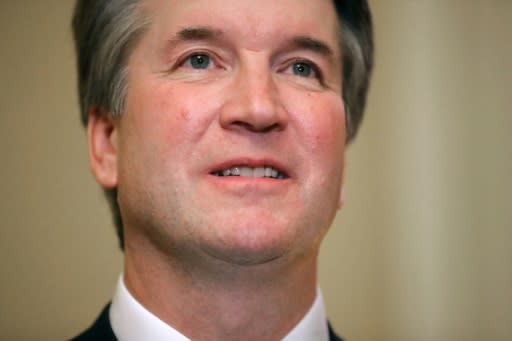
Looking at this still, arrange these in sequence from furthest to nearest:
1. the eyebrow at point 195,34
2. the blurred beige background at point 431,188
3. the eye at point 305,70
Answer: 1. the blurred beige background at point 431,188
2. the eye at point 305,70
3. the eyebrow at point 195,34

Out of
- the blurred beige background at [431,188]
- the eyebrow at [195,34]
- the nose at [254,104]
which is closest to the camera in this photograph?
the nose at [254,104]

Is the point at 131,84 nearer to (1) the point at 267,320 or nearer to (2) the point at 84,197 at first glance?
(1) the point at 267,320

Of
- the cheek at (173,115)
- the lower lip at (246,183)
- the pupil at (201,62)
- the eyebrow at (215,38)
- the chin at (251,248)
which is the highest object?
the eyebrow at (215,38)

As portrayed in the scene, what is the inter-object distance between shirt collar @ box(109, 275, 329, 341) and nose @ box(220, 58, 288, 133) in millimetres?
447

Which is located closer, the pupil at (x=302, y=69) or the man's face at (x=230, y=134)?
the man's face at (x=230, y=134)

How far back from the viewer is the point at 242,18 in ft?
4.40

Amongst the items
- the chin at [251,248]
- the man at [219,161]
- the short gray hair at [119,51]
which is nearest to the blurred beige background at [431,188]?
the short gray hair at [119,51]

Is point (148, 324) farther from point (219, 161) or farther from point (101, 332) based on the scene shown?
point (219, 161)

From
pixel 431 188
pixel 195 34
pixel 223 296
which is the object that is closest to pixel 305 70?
pixel 195 34

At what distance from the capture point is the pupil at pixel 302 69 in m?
1.46

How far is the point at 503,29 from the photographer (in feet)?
8.51

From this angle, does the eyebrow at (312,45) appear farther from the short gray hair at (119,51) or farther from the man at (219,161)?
the short gray hair at (119,51)

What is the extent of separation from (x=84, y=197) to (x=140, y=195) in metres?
1.00

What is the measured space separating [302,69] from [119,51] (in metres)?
0.43
